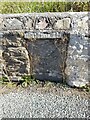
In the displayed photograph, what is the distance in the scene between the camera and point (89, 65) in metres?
3.51

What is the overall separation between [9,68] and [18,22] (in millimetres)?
634

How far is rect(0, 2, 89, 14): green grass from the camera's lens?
384 cm

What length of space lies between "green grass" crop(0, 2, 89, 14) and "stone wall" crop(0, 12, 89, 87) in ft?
1.37

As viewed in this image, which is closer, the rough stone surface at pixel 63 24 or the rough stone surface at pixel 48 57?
the rough stone surface at pixel 63 24

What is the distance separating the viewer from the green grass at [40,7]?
12.6ft

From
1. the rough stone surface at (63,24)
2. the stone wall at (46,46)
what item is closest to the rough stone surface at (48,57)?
the stone wall at (46,46)

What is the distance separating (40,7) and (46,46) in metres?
0.65

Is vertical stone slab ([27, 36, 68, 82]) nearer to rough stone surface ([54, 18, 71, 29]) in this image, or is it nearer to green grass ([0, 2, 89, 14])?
rough stone surface ([54, 18, 71, 29])

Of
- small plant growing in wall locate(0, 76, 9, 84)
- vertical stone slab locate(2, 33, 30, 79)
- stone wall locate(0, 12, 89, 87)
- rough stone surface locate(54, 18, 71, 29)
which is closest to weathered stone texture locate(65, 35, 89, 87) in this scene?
stone wall locate(0, 12, 89, 87)

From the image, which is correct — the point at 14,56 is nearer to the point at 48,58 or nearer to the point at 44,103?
the point at 48,58

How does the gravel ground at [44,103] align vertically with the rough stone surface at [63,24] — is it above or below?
below

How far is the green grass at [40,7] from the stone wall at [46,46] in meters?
0.42

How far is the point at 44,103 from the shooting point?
318 cm

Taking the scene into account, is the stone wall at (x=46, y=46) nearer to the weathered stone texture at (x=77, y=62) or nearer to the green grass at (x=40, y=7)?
the weathered stone texture at (x=77, y=62)
